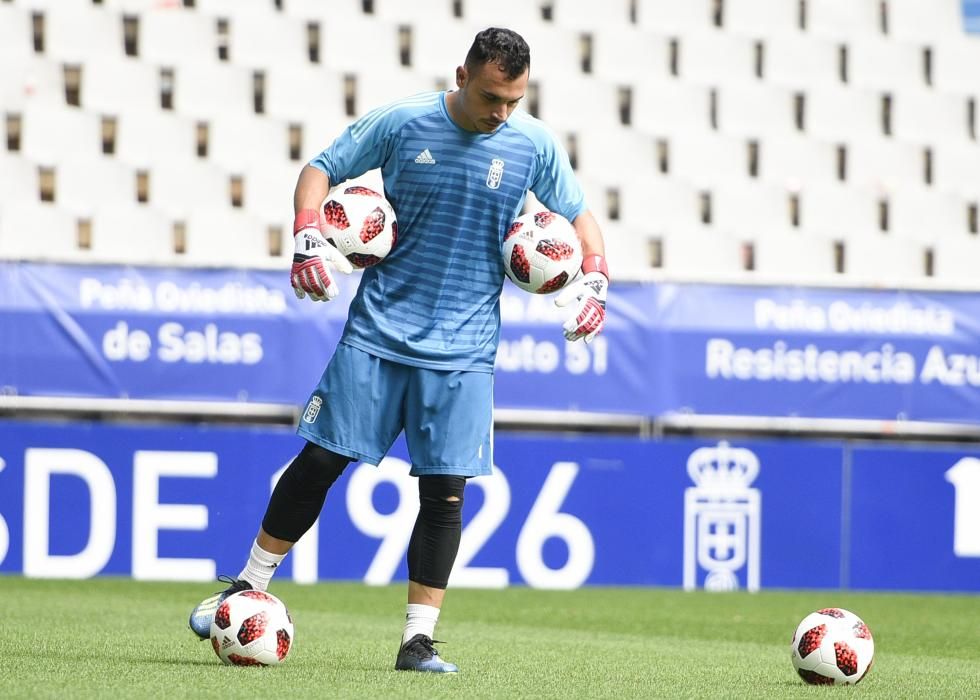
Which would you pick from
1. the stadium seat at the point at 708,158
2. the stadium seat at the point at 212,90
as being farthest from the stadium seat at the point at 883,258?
the stadium seat at the point at 212,90

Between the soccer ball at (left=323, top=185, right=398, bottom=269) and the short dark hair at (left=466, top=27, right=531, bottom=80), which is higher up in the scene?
the short dark hair at (left=466, top=27, right=531, bottom=80)

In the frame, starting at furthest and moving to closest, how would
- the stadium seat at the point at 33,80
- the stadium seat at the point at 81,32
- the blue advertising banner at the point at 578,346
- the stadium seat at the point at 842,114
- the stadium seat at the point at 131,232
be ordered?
the stadium seat at the point at 842,114
the stadium seat at the point at 81,32
the stadium seat at the point at 33,80
the stadium seat at the point at 131,232
the blue advertising banner at the point at 578,346

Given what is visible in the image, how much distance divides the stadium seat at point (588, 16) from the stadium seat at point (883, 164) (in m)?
2.40

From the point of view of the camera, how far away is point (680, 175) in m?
15.1

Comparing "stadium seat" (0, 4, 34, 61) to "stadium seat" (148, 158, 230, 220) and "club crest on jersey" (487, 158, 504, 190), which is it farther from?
"club crest on jersey" (487, 158, 504, 190)

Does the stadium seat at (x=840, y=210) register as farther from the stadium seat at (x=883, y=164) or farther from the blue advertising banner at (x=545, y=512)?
the blue advertising banner at (x=545, y=512)

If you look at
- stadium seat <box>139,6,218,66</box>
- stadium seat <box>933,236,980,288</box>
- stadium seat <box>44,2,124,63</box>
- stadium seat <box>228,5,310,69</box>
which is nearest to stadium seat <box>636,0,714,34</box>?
stadium seat <box>933,236,980,288</box>

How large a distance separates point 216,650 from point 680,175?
1090 centimetres

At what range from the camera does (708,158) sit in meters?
15.2

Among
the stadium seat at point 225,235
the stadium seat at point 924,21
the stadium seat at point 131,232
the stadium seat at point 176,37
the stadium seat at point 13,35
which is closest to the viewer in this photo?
the stadium seat at point 131,232

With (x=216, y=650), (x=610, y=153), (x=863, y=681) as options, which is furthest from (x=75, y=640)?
(x=610, y=153)

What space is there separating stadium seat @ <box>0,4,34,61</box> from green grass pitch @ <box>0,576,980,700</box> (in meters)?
5.53

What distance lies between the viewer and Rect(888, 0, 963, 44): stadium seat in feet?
53.3

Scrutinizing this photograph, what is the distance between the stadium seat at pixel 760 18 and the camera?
51.7ft
